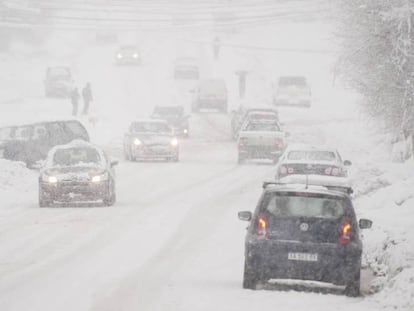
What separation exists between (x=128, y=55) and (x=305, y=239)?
63461 mm

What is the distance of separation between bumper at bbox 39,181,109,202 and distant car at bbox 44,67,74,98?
1529 inches

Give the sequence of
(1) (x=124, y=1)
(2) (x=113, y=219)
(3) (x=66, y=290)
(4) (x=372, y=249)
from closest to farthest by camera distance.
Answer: (3) (x=66, y=290) → (4) (x=372, y=249) → (2) (x=113, y=219) → (1) (x=124, y=1)

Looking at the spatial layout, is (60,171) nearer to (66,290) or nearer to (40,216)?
(40,216)

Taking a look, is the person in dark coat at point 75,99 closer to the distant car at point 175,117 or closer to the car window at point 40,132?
the distant car at point 175,117

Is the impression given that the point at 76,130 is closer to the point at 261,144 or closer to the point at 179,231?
A: the point at 261,144

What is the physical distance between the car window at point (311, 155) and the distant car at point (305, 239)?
36.9 ft

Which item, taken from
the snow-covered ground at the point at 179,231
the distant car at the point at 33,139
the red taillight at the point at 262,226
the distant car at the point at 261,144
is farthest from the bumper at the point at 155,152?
the red taillight at the point at 262,226

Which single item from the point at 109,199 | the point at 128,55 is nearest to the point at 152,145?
the point at 109,199

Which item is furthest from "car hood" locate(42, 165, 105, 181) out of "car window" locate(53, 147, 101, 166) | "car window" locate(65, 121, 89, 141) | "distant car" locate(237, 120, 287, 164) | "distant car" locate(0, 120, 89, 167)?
"distant car" locate(237, 120, 287, 164)

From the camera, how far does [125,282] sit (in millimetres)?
14062

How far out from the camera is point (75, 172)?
80.1ft

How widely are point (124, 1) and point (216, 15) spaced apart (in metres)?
8.41

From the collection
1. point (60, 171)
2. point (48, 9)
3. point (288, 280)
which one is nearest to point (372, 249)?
point (288, 280)

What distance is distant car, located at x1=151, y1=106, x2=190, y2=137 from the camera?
160 ft
